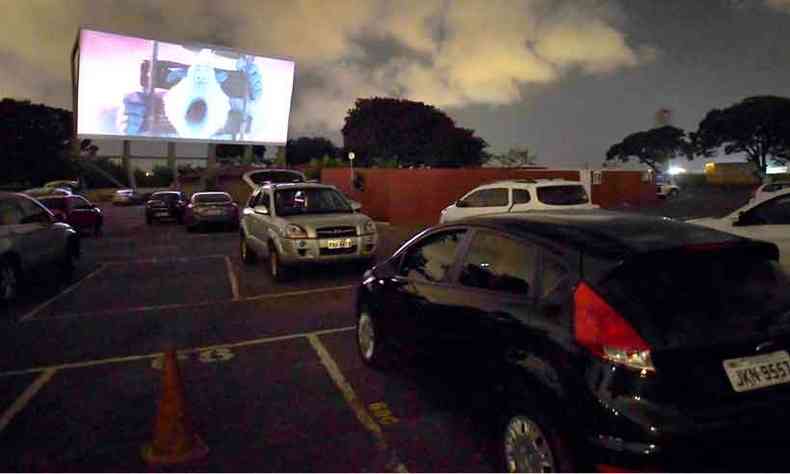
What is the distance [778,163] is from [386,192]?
6138 centimetres

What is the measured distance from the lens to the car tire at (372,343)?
5152 mm

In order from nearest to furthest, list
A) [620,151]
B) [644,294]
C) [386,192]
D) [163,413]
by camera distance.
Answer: [644,294]
[163,413]
[386,192]
[620,151]

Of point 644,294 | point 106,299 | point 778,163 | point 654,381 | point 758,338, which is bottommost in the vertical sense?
point 106,299

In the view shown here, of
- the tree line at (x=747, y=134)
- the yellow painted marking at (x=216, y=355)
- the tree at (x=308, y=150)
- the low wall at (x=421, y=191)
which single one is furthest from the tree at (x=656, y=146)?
the yellow painted marking at (x=216, y=355)

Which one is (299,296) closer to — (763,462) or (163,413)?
(163,413)

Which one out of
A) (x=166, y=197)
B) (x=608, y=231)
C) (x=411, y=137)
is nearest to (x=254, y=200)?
(x=608, y=231)

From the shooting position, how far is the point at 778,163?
67438 mm

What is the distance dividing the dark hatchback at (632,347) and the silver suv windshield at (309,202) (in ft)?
25.3

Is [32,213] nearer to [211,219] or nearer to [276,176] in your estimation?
[211,219]

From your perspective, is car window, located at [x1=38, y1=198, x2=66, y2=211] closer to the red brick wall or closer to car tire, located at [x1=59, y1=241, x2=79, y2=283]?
car tire, located at [x1=59, y1=241, x2=79, y2=283]

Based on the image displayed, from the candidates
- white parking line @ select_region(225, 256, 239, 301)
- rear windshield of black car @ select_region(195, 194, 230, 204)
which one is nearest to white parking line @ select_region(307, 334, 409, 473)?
white parking line @ select_region(225, 256, 239, 301)

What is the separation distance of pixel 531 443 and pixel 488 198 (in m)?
11.4

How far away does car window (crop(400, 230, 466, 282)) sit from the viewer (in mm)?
4254

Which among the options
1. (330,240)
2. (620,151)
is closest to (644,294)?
(330,240)
